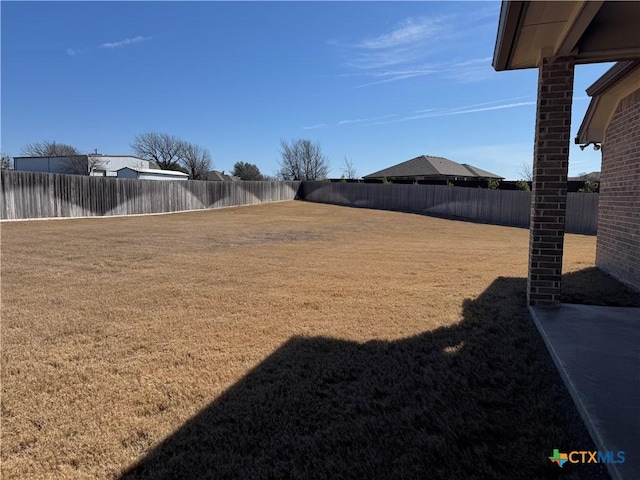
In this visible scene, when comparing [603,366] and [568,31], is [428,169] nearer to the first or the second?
[568,31]

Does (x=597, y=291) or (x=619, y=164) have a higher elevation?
(x=619, y=164)

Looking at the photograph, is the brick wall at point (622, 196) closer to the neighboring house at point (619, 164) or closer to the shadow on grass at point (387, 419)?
the neighboring house at point (619, 164)

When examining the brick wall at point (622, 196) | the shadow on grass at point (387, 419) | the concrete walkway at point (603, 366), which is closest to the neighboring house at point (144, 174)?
the brick wall at point (622, 196)

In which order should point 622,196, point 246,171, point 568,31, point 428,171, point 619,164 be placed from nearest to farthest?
point 568,31 → point 622,196 → point 619,164 → point 428,171 → point 246,171

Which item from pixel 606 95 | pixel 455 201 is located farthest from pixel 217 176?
pixel 606 95

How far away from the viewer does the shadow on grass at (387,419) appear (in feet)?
6.35

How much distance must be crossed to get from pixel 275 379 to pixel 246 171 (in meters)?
62.4

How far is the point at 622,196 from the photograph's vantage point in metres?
5.64

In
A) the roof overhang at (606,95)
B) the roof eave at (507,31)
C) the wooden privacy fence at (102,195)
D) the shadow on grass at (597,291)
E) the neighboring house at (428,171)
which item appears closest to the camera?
the roof eave at (507,31)

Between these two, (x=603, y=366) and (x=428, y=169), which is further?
(x=428, y=169)

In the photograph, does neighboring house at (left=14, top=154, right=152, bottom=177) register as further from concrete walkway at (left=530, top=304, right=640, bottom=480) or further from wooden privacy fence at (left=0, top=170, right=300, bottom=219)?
concrete walkway at (left=530, top=304, right=640, bottom=480)

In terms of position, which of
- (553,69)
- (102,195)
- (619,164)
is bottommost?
(102,195)

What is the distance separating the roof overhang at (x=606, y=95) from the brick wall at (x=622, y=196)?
14cm

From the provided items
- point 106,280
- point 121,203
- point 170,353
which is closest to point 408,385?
point 170,353
